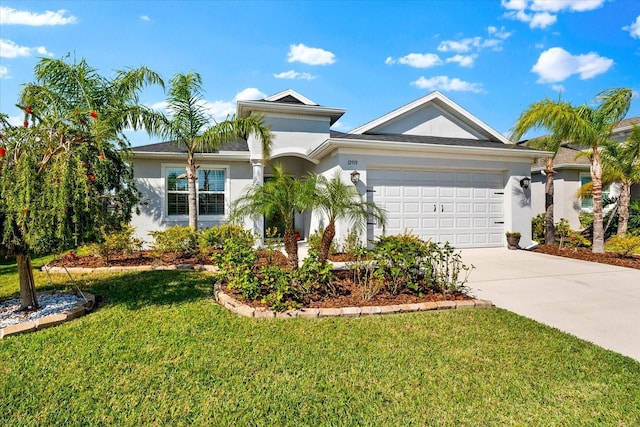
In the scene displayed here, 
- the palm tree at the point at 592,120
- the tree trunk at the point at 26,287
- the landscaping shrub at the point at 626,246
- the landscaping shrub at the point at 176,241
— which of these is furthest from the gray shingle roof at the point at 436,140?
the tree trunk at the point at 26,287

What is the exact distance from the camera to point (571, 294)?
6.00 m

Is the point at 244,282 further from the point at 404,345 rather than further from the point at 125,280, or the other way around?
the point at 125,280

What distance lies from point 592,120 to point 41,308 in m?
14.1

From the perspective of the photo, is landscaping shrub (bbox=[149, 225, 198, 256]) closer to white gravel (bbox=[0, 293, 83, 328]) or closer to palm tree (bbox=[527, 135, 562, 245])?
white gravel (bbox=[0, 293, 83, 328])

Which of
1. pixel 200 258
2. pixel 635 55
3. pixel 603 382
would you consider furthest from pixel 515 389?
pixel 635 55

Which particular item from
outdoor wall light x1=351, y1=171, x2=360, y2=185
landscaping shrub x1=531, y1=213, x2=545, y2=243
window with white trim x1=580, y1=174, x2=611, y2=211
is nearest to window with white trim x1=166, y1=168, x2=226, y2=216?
outdoor wall light x1=351, y1=171, x2=360, y2=185

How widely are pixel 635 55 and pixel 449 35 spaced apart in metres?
7.94

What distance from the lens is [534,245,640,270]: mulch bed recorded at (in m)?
8.66

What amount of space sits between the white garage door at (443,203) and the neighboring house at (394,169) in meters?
0.03

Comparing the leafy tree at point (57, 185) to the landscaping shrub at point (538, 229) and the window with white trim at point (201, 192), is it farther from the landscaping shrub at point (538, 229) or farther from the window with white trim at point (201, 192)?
the landscaping shrub at point (538, 229)

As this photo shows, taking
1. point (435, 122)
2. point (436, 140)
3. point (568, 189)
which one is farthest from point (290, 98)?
point (568, 189)

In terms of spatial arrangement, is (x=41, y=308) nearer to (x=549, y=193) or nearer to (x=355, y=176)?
(x=355, y=176)

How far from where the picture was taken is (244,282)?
17.6ft

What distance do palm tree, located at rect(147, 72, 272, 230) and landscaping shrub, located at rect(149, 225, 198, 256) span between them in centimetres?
76
